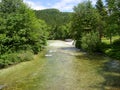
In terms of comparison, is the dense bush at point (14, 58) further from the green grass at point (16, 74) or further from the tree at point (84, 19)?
the tree at point (84, 19)

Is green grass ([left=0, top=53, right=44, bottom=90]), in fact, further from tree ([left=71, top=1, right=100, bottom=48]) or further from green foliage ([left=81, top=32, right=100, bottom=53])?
tree ([left=71, top=1, right=100, bottom=48])

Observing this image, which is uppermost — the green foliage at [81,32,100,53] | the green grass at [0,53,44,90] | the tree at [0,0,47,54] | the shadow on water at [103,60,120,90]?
the tree at [0,0,47,54]

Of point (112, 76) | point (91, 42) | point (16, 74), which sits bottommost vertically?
point (112, 76)

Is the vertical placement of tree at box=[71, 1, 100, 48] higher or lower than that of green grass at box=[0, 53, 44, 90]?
higher

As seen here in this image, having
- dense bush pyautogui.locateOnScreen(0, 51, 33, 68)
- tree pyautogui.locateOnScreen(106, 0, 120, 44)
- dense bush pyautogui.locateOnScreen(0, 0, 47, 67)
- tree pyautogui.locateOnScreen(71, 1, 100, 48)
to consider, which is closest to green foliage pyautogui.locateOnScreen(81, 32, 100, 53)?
tree pyautogui.locateOnScreen(106, 0, 120, 44)

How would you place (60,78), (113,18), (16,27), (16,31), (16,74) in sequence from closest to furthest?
(60,78) < (16,74) < (16,31) < (16,27) < (113,18)

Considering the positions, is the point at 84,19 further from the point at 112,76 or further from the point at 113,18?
the point at 112,76

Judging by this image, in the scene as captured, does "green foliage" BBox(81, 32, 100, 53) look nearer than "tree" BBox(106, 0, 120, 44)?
No

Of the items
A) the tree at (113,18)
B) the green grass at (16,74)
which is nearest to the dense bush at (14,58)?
the green grass at (16,74)

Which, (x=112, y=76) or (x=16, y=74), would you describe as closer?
(x=112, y=76)

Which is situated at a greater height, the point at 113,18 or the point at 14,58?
the point at 113,18

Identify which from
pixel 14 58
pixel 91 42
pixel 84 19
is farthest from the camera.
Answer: pixel 84 19

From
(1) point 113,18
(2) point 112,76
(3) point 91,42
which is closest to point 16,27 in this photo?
(3) point 91,42

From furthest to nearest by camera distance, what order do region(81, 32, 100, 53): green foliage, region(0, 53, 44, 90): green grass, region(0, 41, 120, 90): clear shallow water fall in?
region(81, 32, 100, 53): green foliage < region(0, 53, 44, 90): green grass < region(0, 41, 120, 90): clear shallow water
